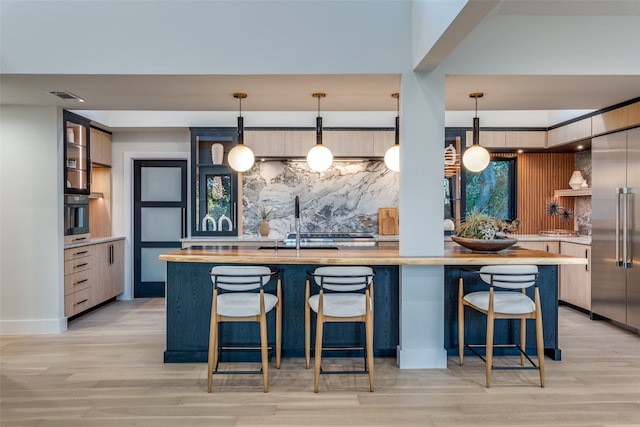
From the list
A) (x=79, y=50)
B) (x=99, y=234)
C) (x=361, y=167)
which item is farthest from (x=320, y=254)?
(x=99, y=234)

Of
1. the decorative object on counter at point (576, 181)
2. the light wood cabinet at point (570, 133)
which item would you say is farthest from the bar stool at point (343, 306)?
the decorative object on counter at point (576, 181)

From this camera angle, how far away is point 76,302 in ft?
16.2

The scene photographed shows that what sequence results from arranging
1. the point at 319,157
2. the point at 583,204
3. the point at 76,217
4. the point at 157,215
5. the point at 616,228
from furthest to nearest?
the point at 157,215 → the point at 583,204 → the point at 76,217 → the point at 616,228 → the point at 319,157

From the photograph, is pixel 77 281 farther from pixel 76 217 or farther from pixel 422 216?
pixel 422 216

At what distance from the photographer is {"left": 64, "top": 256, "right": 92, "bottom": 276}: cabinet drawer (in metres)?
4.76

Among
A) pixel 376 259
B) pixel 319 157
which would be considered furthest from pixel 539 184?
pixel 376 259

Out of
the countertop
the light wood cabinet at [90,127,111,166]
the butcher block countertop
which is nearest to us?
the butcher block countertop

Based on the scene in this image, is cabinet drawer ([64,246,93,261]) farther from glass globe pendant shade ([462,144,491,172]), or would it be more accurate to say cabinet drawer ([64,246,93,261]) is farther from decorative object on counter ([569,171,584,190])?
decorative object on counter ([569,171,584,190])

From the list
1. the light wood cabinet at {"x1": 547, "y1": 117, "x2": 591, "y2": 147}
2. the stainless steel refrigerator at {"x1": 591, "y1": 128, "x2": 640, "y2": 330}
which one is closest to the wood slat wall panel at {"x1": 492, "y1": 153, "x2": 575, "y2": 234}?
the light wood cabinet at {"x1": 547, "y1": 117, "x2": 591, "y2": 147}

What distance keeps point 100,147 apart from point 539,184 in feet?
20.9

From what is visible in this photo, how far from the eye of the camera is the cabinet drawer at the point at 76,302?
186 inches

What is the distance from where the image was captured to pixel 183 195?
6348mm

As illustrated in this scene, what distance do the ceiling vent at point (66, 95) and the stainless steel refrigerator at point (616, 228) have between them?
5627mm

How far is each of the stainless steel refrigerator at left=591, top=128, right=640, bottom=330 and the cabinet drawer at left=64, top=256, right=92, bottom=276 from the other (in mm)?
5995
